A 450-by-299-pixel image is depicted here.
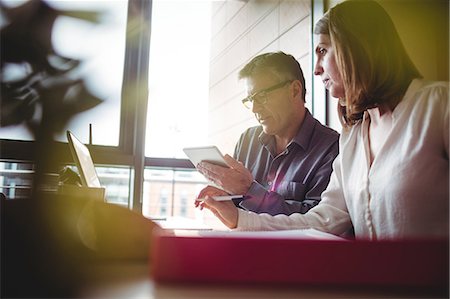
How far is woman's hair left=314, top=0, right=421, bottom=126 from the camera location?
982 mm

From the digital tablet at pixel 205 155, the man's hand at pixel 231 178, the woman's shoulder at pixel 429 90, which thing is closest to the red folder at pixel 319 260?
the woman's shoulder at pixel 429 90

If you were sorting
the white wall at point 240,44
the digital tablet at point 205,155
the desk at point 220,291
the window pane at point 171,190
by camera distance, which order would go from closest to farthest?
1. the desk at point 220,291
2. the digital tablet at point 205,155
3. the white wall at point 240,44
4. the window pane at point 171,190

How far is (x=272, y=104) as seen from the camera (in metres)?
1.83

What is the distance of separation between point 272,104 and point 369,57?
840 millimetres

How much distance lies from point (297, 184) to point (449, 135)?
77 cm

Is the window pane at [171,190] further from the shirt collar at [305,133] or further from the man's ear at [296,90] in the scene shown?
the shirt collar at [305,133]

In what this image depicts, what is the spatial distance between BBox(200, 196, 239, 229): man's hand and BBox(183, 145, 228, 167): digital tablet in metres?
0.18

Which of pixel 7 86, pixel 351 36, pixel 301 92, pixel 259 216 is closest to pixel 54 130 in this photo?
pixel 7 86

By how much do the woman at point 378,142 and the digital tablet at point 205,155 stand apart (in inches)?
10.3

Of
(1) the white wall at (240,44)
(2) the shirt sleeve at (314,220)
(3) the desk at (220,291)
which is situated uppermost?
(1) the white wall at (240,44)

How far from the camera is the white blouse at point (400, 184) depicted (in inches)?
32.9

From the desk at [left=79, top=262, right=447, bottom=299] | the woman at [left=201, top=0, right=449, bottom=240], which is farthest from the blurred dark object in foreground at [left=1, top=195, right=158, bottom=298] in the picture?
the woman at [left=201, top=0, right=449, bottom=240]

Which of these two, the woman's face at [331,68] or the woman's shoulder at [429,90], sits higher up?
the woman's face at [331,68]

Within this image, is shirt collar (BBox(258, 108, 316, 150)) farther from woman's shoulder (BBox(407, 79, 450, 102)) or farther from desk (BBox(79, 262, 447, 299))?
desk (BBox(79, 262, 447, 299))
